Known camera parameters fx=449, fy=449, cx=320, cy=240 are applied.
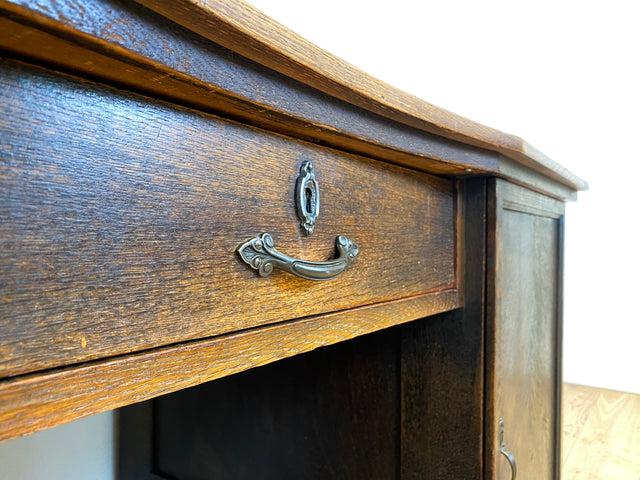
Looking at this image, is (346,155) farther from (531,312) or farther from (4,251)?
(531,312)

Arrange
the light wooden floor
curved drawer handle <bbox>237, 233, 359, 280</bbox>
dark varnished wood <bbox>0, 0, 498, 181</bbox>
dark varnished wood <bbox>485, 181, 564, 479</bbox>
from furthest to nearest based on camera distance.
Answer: the light wooden floor → dark varnished wood <bbox>485, 181, 564, 479</bbox> → curved drawer handle <bbox>237, 233, 359, 280</bbox> → dark varnished wood <bbox>0, 0, 498, 181</bbox>

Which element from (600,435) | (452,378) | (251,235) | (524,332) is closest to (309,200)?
(251,235)

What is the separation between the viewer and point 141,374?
0.76 feet

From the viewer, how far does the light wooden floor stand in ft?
3.96

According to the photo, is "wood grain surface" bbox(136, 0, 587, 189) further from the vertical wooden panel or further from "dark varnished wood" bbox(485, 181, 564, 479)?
the vertical wooden panel

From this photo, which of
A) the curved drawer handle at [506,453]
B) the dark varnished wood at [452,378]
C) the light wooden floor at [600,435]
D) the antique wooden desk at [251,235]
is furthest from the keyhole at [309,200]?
the light wooden floor at [600,435]

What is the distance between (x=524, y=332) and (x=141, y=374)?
0.60m

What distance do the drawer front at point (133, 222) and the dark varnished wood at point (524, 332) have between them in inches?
11.3

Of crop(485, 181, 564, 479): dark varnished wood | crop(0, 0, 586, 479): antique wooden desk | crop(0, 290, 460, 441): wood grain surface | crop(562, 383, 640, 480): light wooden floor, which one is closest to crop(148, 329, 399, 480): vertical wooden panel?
crop(0, 0, 586, 479): antique wooden desk

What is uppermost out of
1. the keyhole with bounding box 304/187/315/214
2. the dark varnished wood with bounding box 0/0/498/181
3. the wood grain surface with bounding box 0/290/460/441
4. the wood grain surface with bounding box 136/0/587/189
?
the wood grain surface with bounding box 136/0/587/189

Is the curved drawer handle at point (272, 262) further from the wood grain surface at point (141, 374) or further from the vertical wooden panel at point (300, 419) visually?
the vertical wooden panel at point (300, 419)

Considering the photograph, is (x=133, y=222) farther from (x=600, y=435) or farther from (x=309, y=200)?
(x=600, y=435)

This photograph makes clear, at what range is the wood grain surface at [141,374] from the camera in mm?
188

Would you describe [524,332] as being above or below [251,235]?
below
